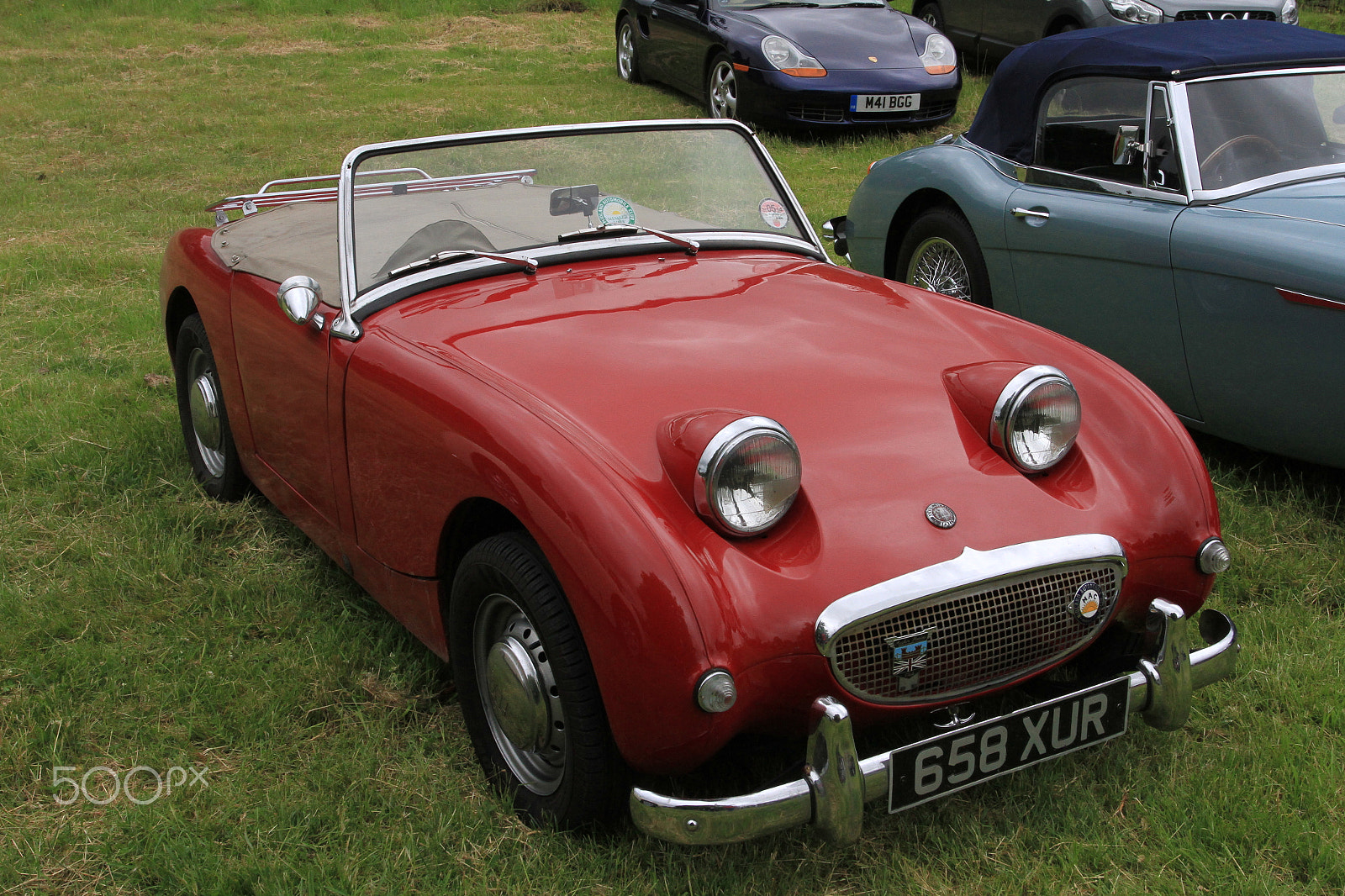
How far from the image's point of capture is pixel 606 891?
86.7 inches

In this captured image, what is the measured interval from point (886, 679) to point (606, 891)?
2.21ft

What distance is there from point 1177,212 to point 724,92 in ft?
20.4

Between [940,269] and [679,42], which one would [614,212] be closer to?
[940,269]

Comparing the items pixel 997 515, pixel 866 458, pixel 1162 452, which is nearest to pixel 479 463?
pixel 866 458

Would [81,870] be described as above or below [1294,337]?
below

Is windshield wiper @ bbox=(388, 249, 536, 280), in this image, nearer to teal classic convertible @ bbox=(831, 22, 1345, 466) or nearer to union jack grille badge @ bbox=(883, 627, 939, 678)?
union jack grille badge @ bbox=(883, 627, 939, 678)

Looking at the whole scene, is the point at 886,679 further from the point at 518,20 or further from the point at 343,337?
the point at 518,20

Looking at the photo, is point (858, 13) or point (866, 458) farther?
point (858, 13)

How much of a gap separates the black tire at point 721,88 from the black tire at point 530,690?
24.7ft

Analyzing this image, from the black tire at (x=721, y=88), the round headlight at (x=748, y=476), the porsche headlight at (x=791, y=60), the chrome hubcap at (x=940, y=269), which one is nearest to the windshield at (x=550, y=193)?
the round headlight at (x=748, y=476)

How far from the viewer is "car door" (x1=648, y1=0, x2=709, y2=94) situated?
9.95m

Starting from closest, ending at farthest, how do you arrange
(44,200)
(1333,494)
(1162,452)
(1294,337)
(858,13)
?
1. (1162,452)
2. (1294,337)
3. (1333,494)
4. (44,200)
5. (858,13)

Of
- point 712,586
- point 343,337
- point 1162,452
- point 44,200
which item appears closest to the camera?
point 712,586

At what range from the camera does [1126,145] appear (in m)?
4.19
